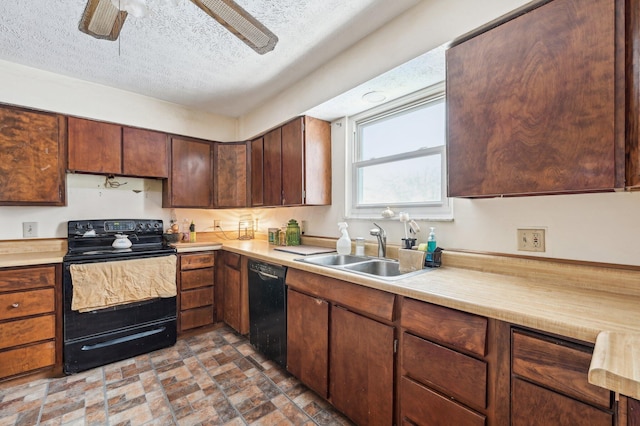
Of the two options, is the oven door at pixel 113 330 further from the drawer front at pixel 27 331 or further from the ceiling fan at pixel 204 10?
the ceiling fan at pixel 204 10

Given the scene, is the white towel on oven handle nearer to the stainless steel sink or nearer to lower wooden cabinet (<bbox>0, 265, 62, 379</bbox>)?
lower wooden cabinet (<bbox>0, 265, 62, 379</bbox>)

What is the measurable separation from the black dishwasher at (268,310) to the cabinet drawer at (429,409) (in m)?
0.99

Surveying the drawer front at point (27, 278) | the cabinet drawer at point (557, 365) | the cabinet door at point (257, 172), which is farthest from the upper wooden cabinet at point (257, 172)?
the cabinet drawer at point (557, 365)

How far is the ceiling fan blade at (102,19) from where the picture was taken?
4.34ft

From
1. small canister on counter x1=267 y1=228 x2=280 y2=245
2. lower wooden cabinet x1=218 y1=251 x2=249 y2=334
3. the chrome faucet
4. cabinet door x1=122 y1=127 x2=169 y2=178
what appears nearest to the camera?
the chrome faucet

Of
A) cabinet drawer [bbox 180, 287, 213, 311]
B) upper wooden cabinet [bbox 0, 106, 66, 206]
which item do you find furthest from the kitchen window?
upper wooden cabinet [bbox 0, 106, 66, 206]

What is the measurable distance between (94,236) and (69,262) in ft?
1.81

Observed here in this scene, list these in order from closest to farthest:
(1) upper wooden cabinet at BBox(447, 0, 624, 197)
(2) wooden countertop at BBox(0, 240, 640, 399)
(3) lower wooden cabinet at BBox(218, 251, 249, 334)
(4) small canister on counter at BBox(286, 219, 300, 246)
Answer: (2) wooden countertop at BBox(0, 240, 640, 399) < (1) upper wooden cabinet at BBox(447, 0, 624, 197) < (3) lower wooden cabinet at BBox(218, 251, 249, 334) < (4) small canister on counter at BBox(286, 219, 300, 246)

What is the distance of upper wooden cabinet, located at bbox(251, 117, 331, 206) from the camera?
2.53m

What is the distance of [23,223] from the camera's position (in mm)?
2455

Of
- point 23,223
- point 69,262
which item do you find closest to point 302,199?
point 69,262

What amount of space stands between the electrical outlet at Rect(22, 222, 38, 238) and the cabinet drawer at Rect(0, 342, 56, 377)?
39.2 inches

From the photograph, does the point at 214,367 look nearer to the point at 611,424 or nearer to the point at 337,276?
the point at 337,276

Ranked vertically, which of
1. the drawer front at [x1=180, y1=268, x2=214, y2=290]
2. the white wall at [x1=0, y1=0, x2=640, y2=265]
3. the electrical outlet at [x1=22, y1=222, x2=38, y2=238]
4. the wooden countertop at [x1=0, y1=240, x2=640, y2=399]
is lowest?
the drawer front at [x1=180, y1=268, x2=214, y2=290]
